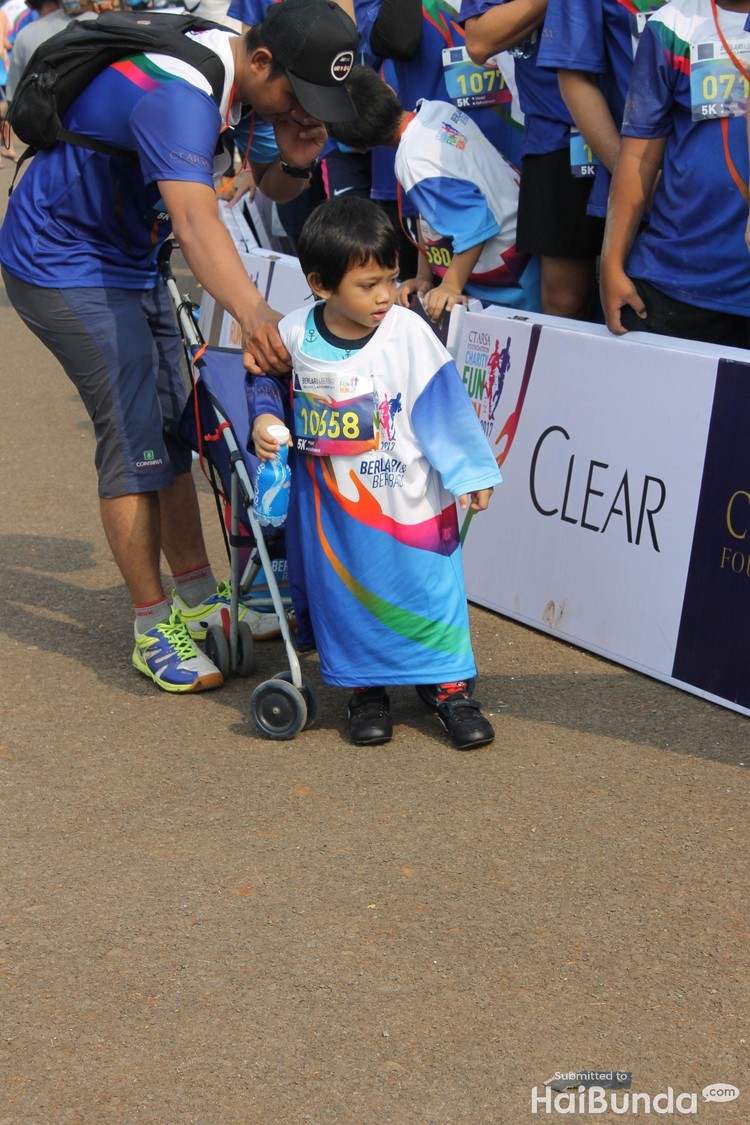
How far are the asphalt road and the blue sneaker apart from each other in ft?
0.20

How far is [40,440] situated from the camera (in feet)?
24.6

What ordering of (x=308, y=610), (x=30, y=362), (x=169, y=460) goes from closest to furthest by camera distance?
(x=308, y=610)
(x=169, y=460)
(x=30, y=362)

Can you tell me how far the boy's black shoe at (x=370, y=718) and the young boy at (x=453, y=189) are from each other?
1.65m

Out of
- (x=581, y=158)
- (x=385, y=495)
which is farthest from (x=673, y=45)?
(x=385, y=495)

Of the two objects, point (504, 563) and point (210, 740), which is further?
point (504, 563)

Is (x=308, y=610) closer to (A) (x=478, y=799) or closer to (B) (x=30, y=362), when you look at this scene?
(A) (x=478, y=799)

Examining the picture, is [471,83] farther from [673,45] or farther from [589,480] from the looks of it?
[589,480]

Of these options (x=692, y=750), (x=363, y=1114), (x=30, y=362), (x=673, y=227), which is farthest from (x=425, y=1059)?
(x=30, y=362)

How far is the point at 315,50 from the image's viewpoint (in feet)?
12.5

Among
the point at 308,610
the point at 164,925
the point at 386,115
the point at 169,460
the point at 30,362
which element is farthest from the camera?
the point at 30,362

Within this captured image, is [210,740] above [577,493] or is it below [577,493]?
below

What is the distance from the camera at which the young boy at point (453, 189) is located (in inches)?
202

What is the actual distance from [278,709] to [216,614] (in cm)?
82

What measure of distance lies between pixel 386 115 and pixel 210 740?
251 cm
